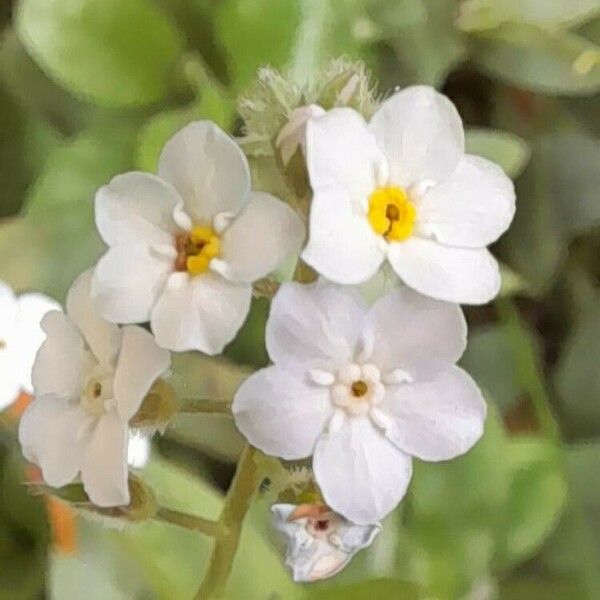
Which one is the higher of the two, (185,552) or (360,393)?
(360,393)

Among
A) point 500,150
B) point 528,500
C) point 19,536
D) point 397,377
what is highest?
point 397,377

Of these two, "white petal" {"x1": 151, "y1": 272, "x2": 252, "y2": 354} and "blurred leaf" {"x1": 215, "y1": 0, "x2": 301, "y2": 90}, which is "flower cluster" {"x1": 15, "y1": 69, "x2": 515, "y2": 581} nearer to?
"white petal" {"x1": 151, "y1": 272, "x2": 252, "y2": 354}

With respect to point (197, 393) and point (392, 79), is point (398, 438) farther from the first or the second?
point (392, 79)

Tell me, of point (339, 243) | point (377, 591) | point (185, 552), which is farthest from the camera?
point (185, 552)

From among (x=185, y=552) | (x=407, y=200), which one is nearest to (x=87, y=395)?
(x=407, y=200)

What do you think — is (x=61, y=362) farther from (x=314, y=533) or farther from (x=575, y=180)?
(x=575, y=180)

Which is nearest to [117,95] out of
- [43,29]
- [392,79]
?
[43,29]

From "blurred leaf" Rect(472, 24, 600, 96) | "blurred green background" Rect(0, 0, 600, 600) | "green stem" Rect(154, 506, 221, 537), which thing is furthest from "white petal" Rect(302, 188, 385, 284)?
"blurred leaf" Rect(472, 24, 600, 96)
